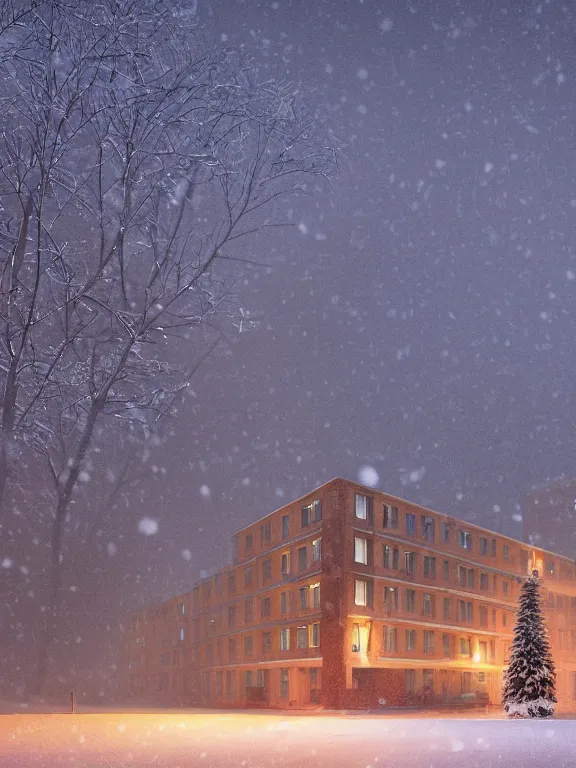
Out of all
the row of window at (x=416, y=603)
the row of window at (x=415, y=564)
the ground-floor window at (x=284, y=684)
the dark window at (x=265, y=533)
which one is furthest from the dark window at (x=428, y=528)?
the ground-floor window at (x=284, y=684)

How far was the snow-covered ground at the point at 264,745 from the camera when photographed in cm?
1158

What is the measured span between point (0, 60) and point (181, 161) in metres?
5.63

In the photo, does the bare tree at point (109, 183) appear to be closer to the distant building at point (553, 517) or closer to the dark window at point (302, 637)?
the dark window at point (302, 637)

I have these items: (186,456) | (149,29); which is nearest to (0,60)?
(149,29)

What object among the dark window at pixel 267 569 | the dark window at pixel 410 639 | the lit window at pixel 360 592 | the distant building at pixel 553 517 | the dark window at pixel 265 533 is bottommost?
the dark window at pixel 410 639

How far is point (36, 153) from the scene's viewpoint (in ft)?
61.8

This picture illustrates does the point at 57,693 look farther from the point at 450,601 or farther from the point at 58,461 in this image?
the point at 450,601

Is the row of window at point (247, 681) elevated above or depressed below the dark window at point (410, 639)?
below

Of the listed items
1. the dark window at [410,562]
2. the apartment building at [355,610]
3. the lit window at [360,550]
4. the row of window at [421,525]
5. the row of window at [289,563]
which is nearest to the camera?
the apartment building at [355,610]

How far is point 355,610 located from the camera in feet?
145

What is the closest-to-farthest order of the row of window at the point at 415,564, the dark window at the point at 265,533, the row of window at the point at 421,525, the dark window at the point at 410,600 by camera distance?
the row of window at the point at 415,564 < the row of window at the point at 421,525 < the dark window at the point at 410,600 < the dark window at the point at 265,533

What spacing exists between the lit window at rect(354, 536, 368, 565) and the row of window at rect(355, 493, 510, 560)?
46.3 inches

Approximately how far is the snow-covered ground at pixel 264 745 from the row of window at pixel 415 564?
83.7 feet

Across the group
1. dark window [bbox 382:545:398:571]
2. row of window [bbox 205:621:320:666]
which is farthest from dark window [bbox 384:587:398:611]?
row of window [bbox 205:621:320:666]
